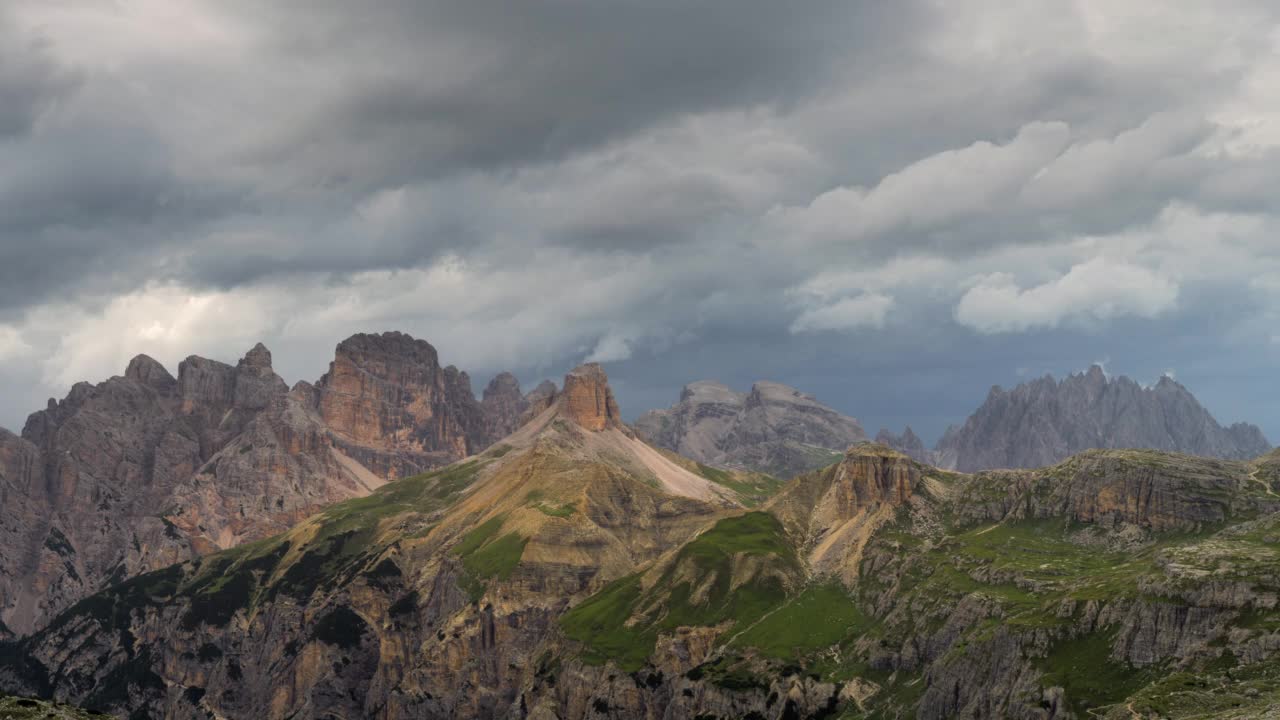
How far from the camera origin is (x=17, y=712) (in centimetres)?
15688

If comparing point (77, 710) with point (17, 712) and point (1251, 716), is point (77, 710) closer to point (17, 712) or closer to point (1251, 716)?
point (17, 712)

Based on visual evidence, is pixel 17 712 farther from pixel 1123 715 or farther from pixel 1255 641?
pixel 1255 641

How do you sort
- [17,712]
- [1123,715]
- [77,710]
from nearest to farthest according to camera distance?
[17,712] → [77,710] → [1123,715]

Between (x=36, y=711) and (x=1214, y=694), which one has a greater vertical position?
(x=36, y=711)

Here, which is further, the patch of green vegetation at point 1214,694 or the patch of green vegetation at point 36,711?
the patch of green vegetation at point 1214,694

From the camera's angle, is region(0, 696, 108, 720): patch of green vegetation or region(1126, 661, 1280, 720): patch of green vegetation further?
region(1126, 661, 1280, 720): patch of green vegetation

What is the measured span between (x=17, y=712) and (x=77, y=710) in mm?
15087

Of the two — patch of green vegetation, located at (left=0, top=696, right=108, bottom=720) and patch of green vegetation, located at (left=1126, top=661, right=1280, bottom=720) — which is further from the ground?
patch of green vegetation, located at (left=0, top=696, right=108, bottom=720)

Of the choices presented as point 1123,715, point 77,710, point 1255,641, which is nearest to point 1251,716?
point 1123,715

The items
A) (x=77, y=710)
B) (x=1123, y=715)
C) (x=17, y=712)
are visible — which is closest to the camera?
(x=17, y=712)

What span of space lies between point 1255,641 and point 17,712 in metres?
208

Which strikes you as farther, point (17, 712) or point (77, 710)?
point (77, 710)

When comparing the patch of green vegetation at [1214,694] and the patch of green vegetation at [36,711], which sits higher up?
the patch of green vegetation at [36,711]

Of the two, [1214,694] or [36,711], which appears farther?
[1214,694]
